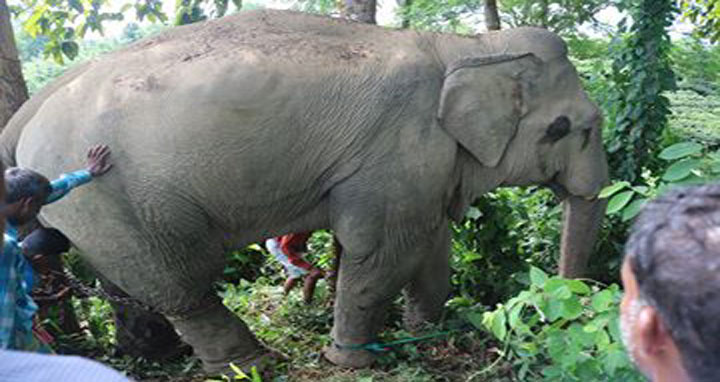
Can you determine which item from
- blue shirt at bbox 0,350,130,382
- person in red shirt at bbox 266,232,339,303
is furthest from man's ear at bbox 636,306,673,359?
person in red shirt at bbox 266,232,339,303

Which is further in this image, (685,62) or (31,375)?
(685,62)

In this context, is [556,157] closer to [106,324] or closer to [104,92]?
[104,92]

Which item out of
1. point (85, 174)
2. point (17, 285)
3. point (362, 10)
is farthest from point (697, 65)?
point (17, 285)

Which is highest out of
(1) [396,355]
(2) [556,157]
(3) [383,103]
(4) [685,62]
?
(3) [383,103]

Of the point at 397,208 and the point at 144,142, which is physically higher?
the point at 144,142

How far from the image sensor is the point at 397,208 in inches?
144

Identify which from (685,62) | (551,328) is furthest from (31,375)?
(685,62)

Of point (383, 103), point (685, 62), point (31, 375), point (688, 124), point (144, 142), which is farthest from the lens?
point (685, 62)

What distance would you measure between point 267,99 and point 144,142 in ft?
1.95

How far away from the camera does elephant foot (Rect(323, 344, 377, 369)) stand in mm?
4078

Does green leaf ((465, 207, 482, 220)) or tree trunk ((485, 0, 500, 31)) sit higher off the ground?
tree trunk ((485, 0, 500, 31))

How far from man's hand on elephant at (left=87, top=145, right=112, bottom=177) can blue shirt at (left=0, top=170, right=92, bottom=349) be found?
0.14ft

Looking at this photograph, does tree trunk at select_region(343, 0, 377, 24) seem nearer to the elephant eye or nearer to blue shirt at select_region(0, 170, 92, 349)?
the elephant eye

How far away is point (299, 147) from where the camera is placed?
3.62 meters
